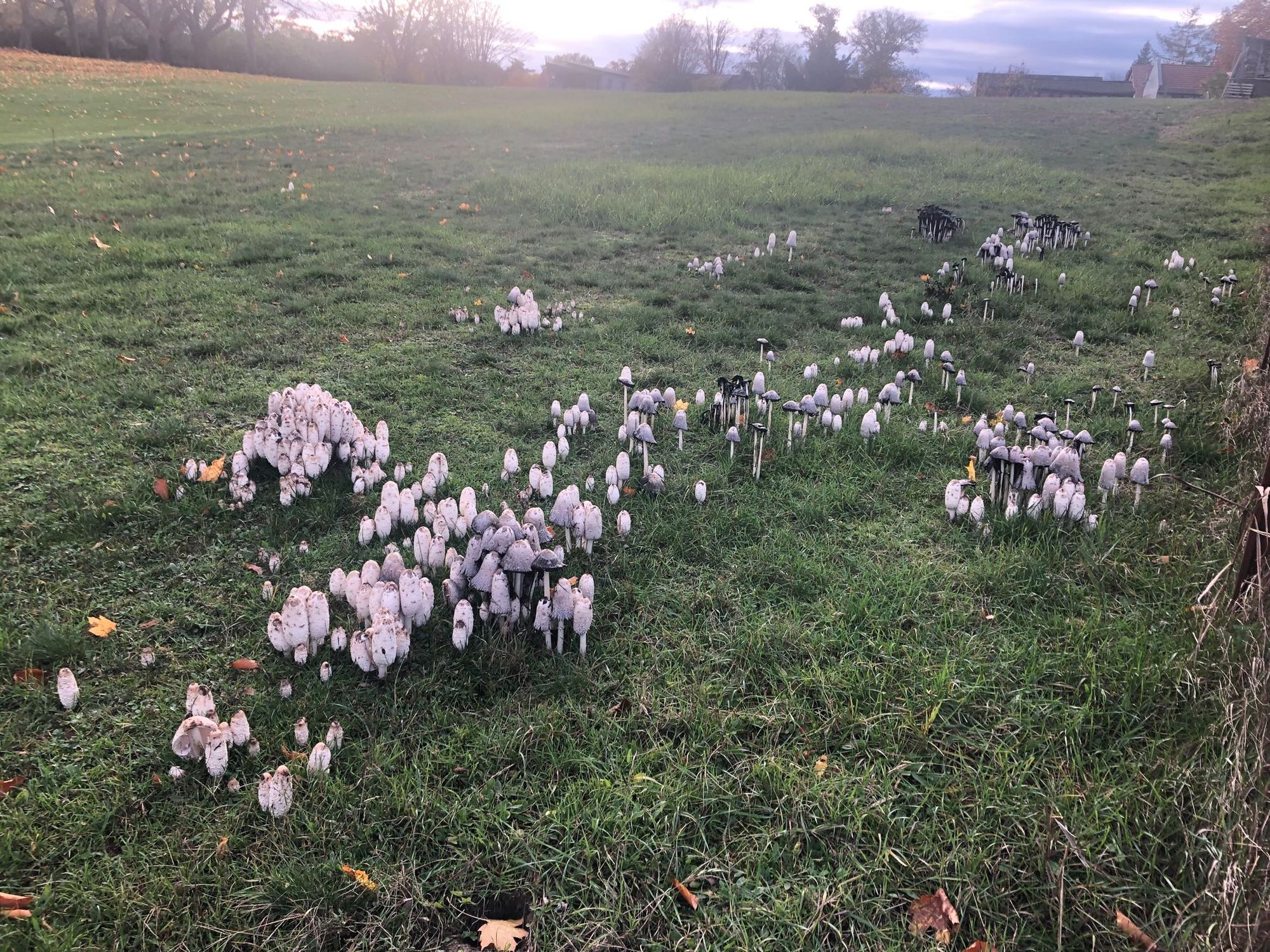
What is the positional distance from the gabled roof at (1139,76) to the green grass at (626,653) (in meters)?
77.7

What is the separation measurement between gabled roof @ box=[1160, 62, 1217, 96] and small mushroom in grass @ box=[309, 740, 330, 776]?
Answer: 69911 mm

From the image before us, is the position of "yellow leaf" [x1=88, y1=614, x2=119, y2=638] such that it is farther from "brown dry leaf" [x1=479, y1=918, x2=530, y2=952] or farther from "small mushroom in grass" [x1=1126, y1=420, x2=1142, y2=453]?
"small mushroom in grass" [x1=1126, y1=420, x2=1142, y2=453]

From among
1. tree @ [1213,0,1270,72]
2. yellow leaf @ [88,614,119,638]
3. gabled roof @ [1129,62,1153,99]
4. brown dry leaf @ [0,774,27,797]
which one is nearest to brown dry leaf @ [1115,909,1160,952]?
brown dry leaf @ [0,774,27,797]

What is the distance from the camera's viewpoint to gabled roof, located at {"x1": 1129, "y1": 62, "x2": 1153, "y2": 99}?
2662 inches

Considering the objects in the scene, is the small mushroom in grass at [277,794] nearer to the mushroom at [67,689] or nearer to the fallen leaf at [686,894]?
the mushroom at [67,689]

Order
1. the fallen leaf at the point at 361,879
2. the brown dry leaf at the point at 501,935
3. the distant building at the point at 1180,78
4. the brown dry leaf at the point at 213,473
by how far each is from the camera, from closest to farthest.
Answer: the brown dry leaf at the point at 501,935 < the fallen leaf at the point at 361,879 < the brown dry leaf at the point at 213,473 < the distant building at the point at 1180,78

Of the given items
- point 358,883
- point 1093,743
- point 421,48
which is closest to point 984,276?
point 1093,743

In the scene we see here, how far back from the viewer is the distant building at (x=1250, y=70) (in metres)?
36.0

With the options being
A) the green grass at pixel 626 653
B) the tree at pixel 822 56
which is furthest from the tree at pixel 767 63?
the green grass at pixel 626 653

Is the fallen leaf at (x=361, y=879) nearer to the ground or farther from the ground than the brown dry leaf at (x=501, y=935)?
farther from the ground

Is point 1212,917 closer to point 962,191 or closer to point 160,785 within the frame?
point 160,785

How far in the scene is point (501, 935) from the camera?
2160mm

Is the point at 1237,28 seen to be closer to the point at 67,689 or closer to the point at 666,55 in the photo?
the point at 666,55

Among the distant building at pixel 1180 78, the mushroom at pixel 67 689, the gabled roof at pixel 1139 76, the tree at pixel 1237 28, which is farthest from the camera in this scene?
the gabled roof at pixel 1139 76
